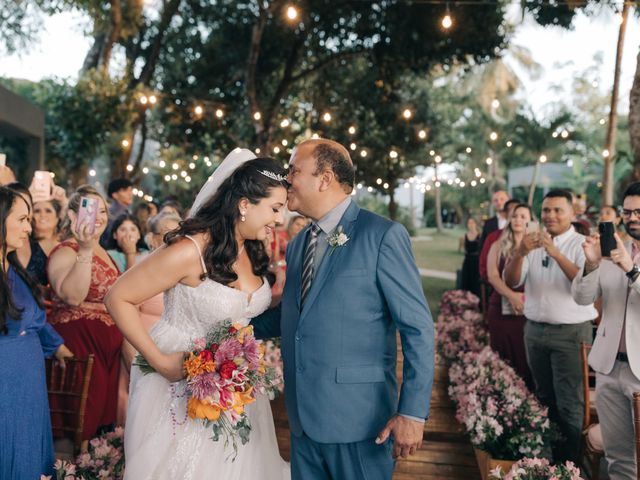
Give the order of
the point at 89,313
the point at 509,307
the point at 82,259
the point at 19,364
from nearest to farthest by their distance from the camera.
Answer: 1. the point at 19,364
2. the point at 82,259
3. the point at 89,313
4. the point at 509,307

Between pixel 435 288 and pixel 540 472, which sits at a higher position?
pixel 540 472

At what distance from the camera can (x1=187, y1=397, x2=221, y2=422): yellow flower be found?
2.32m

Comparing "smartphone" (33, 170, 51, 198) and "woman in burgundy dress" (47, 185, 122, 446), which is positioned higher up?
"smartphone" (33, 170, 51, 198)

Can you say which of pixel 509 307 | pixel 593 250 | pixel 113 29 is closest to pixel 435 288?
pixel 113 29

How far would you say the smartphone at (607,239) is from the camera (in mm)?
3051

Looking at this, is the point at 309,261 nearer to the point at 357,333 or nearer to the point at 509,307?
the point at 357,333

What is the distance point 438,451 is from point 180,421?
2.97m

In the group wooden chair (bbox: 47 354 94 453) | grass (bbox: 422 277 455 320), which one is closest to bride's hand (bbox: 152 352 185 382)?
wooden chair (bbox: 47 354 94 453)

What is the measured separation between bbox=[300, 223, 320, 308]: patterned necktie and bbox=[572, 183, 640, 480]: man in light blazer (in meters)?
1.52

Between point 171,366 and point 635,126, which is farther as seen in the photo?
point 635,126

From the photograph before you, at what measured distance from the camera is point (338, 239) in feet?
8.05

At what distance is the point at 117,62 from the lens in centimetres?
1766

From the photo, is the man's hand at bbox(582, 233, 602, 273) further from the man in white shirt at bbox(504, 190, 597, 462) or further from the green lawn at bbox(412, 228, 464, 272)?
the green lawn at bbox(412, 228, 464, 272)

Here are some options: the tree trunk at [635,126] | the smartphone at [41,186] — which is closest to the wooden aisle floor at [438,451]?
the smartphone at [41,186]
